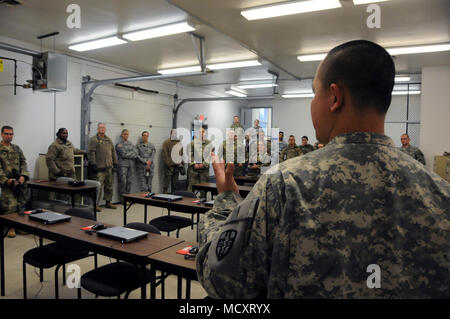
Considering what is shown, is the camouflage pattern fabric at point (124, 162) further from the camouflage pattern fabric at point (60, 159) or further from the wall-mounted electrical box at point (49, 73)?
the wall-mounted electrical box at point (49, 73)

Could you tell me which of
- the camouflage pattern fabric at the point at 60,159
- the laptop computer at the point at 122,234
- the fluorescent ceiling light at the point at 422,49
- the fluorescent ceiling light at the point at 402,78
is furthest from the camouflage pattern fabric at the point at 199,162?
the laptop computer at the point at 122,234

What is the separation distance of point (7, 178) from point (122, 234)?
3620 millimetres

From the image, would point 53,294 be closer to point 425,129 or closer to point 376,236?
point 376,236

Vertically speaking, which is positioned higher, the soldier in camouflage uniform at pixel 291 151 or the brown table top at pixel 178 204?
the soldier in camouflage uniform at pixel 291 151

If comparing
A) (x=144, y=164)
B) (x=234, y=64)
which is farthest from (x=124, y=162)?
(x=234, y=64)

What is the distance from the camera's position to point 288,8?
384 centimetres

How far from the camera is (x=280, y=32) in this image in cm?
489

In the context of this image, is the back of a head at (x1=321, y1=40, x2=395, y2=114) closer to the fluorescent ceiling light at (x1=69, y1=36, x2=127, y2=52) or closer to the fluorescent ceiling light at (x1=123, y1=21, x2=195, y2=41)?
the fluorescent ceiling light at (x1=123, y1=21, x2=195, y2=41)

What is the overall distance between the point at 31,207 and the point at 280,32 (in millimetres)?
5173

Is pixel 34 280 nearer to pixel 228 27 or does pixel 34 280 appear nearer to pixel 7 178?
pixel 7 178

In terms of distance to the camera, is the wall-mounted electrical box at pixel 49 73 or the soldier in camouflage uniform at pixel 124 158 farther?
the soldier in camouflage uniform at pixel 124 158

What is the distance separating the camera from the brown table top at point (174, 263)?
6.16 feet

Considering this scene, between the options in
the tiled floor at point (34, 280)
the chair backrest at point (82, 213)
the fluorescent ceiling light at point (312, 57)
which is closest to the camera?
the tiled floor at point (34, 280)

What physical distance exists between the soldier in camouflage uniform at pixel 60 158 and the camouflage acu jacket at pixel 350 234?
5.81 metres
